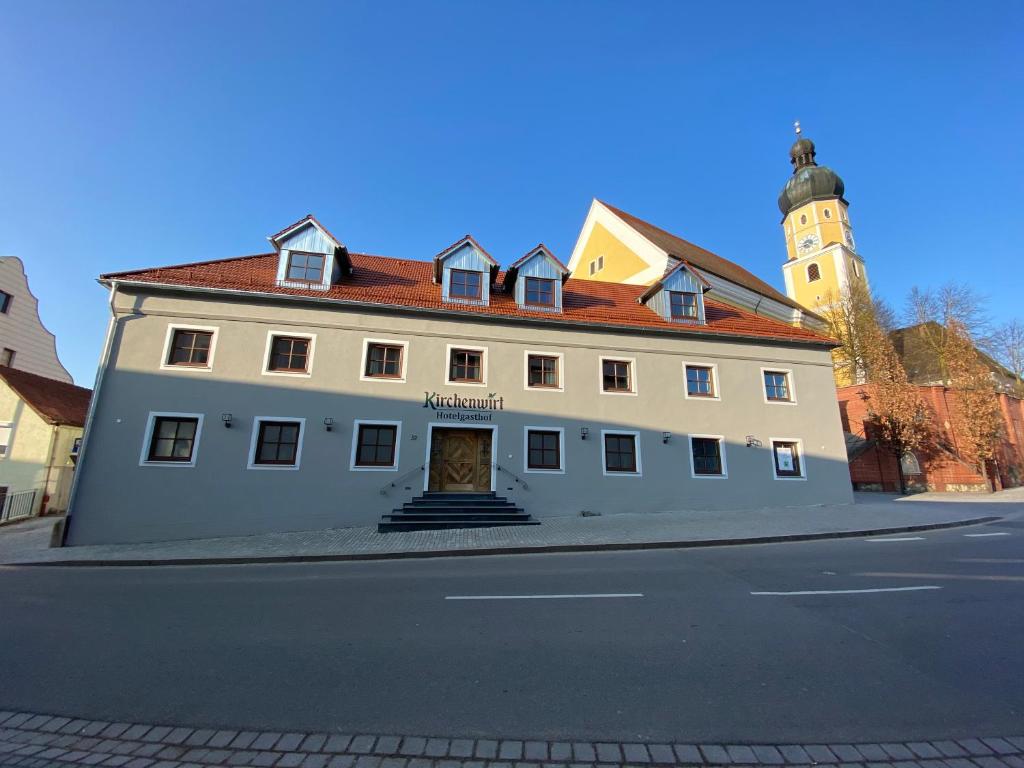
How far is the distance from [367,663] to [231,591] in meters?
4.42

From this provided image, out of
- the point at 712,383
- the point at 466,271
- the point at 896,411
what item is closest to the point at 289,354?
the point at 466,271

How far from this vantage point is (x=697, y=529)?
1236cm

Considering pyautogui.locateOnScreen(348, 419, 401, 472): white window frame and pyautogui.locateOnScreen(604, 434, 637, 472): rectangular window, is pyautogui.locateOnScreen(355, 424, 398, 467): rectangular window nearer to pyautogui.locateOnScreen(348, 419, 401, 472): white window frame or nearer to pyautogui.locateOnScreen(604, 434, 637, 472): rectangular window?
pyautogui.locateOnScreen(348, 419, 401, 472): white window frame

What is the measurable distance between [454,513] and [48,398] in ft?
64.3

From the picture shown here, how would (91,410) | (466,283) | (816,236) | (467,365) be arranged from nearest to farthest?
1. (91,410)
2. (467,365)
3. (466,283)
4. (816,236)

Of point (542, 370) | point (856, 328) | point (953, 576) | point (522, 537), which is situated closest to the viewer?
point (953, 576)

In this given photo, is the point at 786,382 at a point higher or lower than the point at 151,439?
higher

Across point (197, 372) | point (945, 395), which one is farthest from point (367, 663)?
point (945, 395)

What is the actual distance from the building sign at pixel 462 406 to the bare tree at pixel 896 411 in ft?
71.8

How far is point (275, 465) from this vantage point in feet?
44.9

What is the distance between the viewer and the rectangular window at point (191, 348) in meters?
14.2

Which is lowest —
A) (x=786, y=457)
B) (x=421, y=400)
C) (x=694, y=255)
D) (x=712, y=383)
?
(x=786, y=457)

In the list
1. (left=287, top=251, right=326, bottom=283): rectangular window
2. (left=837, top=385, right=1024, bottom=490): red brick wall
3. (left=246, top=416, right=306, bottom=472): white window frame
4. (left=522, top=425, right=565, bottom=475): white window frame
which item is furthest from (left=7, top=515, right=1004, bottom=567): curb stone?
(left=837, top=385, right=1024, bottom=490): red brick wall

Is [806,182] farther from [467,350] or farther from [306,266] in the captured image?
[306,266]
